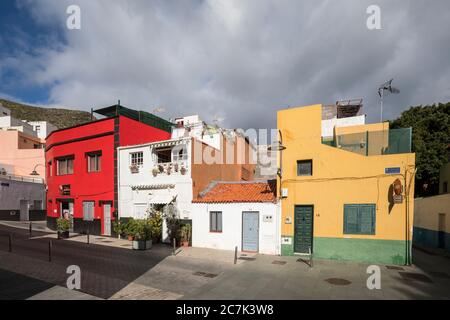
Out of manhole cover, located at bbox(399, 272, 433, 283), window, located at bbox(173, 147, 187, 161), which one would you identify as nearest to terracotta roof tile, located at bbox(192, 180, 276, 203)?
window, located at bbox(173, 147, 187, 161)

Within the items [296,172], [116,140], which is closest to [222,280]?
[296,172]

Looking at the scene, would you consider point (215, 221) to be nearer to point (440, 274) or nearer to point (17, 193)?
point (440, 274)

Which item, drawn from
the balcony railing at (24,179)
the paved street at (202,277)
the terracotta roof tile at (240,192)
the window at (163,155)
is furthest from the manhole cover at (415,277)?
the balcony railing at (24,179)

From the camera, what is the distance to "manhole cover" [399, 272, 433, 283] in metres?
10.4

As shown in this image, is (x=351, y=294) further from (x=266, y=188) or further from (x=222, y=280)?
(x=266, y=188)

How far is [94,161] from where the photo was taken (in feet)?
73.5

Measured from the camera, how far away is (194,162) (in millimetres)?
17906

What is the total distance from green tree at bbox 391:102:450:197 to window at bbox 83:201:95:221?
29605mm

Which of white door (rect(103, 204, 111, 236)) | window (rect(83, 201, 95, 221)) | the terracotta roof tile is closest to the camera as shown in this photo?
the terracotta roof tile

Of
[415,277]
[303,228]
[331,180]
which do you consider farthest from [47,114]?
[415,277]

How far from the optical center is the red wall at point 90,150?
21031 mm

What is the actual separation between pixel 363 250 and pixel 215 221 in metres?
8.43

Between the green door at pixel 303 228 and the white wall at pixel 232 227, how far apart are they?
3.31ft

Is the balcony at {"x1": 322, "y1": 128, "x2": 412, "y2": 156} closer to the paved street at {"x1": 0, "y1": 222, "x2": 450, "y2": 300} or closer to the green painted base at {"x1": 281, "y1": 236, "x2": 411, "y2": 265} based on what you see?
the green painted base at {"x1": 281, "y1": 236, "x2": 411, "y2": 265}
